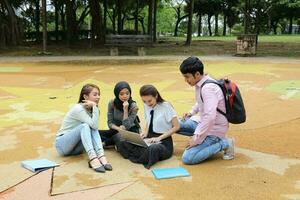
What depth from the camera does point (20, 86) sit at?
1092cm

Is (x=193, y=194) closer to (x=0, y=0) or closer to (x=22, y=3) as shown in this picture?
(x=0, y=0)

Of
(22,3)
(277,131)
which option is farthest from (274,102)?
(22,3)

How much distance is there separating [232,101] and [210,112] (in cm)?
28

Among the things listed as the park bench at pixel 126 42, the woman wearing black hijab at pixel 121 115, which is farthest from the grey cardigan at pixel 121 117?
the park bench at pixel 126 42

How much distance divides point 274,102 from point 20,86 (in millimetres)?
5790

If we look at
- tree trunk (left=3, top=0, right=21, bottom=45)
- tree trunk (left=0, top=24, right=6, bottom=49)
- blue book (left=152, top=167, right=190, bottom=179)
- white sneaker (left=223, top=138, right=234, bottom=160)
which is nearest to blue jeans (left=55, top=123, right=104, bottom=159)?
blue book (left=152, top=167, right=190, bottom=179)

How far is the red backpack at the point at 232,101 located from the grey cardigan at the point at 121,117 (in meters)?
1.00

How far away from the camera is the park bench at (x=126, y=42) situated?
1888 centimetres

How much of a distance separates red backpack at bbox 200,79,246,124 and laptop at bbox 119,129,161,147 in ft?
2.75

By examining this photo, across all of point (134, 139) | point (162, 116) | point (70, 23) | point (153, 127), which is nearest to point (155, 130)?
Answer: point (153, 127)

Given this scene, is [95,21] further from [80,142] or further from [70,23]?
[80,142]

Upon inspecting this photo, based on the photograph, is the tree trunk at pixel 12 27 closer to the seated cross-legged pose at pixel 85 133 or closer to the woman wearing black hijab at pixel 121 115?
the woman wearing black hijab at pixel 121 115

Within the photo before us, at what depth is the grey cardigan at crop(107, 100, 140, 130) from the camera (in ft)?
17.6

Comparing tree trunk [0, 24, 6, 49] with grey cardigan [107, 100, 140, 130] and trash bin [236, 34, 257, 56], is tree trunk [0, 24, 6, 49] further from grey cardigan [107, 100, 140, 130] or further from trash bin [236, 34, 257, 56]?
grey cardigan [107, 100, 140, 130]
